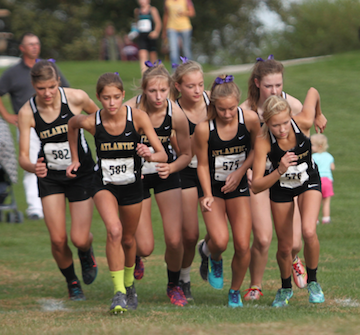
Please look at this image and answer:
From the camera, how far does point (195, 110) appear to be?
21.0 feet

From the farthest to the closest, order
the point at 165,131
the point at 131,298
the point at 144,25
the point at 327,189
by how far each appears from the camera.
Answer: the point at 144,25
the point at 327,189
the point at 165,131
the point at 131,298

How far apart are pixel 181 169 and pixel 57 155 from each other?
130 cm

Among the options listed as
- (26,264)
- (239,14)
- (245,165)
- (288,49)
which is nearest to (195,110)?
(245,165)

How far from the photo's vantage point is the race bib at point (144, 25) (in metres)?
17.5

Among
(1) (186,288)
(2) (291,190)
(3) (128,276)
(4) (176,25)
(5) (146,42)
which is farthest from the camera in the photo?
(4) (176,25)

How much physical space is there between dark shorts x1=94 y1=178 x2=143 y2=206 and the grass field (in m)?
0.97

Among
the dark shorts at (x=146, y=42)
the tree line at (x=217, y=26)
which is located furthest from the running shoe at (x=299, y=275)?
the tree line at (x=217, y=26)

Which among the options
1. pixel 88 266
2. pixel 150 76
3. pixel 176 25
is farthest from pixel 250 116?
pixel 176 25

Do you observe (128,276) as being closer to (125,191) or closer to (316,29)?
(125,191)

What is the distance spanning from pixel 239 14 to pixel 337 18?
277 inches

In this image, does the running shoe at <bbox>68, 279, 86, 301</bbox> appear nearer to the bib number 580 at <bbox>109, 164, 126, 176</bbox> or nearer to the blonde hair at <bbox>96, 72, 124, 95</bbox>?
the bib number 580 at <bbox>109, 164, 126, 176</bbox>

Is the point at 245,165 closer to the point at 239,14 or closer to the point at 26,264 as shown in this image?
the point at 26,264

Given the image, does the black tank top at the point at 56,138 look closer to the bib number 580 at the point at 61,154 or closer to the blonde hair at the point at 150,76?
the bib number 580 at the point at 61,154

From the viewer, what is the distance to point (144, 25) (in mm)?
17547
